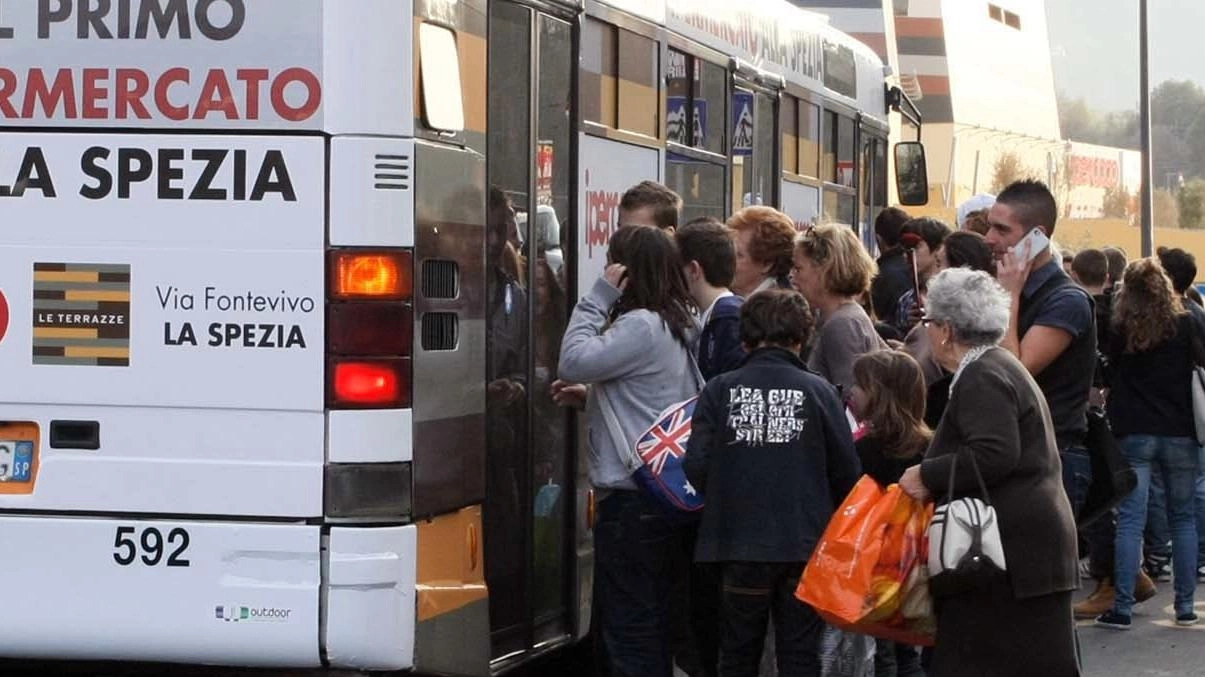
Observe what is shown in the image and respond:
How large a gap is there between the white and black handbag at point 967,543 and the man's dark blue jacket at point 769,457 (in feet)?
2.35

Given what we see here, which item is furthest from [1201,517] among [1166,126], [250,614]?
[1166,126]

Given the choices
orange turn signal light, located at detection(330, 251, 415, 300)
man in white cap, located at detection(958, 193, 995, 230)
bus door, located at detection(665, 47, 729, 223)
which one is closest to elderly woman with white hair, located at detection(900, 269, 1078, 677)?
orange turn signal light, located at detection(330, 251, 415, 300)

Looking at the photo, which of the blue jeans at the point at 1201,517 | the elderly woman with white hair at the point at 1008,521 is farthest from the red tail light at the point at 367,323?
the blue jeans at the point at 1201,517

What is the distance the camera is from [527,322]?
23.2 ft

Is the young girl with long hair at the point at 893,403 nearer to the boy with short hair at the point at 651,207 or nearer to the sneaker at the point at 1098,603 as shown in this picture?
the boy with short hair at the point at 651,207

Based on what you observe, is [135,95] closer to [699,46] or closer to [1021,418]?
[1021,418]

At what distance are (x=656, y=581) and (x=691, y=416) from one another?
2.02 feet

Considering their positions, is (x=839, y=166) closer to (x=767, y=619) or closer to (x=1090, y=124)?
(x=767, y=619)

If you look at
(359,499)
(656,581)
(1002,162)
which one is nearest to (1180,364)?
(656,581)

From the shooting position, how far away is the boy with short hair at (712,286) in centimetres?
693

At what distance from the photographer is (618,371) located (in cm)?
676

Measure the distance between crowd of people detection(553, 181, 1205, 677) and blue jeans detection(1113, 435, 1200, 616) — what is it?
2608 millimetres

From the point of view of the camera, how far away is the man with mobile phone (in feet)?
23.0

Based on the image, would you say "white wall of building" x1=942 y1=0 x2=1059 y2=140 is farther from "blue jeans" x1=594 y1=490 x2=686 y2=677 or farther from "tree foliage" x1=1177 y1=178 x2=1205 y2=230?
"blue jeans" x1=594 y1=490 x2=686 y2=677
